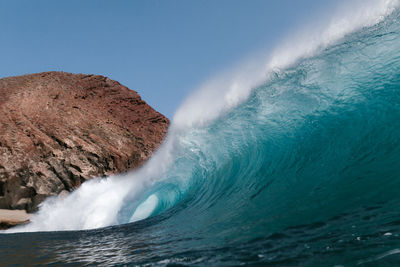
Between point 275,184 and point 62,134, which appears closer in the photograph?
point 275,184

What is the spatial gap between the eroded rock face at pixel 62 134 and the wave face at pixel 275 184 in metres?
1.96

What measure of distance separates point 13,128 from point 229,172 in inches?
569

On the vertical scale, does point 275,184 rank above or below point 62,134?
below

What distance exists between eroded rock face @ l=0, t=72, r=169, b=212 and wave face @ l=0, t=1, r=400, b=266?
1.96m

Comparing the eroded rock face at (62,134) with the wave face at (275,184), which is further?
the eroded rock face at (62,134)

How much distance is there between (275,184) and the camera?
18.5 feet

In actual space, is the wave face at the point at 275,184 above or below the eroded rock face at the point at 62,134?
below

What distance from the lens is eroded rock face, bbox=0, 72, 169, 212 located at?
46.5 feet

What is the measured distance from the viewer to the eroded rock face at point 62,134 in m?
→ 14.2

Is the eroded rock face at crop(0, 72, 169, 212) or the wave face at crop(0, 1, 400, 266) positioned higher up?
the eroded rock face at crop(0, 72, 169, 212)

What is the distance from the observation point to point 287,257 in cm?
223

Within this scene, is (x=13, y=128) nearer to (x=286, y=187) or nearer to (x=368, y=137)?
(x=286, y=187)

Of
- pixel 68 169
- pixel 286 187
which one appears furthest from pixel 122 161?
pixel 286 187

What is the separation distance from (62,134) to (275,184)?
49.4 ft
